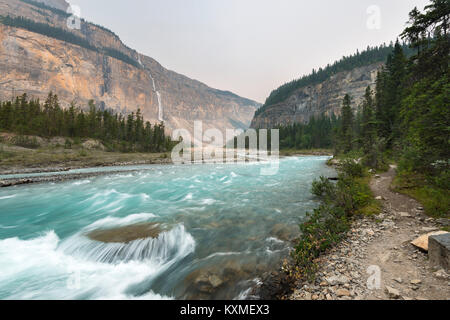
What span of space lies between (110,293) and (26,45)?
300332 millimetres

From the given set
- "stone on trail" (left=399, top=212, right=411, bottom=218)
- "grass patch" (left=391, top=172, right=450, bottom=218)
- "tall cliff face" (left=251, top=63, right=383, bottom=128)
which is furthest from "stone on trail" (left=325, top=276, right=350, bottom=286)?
"tall cliff face" (left=251, top=63, right=383, bottom=128)

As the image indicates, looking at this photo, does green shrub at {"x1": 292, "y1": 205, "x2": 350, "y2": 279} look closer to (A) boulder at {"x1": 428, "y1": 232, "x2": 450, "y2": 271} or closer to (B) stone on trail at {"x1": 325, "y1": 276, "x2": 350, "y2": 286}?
(B) stone on trail at {"x1": 325, "y1": 276, "x2": 350, "y2": 286}

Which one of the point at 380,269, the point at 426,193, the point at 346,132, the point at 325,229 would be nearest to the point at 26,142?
the point at 325,229

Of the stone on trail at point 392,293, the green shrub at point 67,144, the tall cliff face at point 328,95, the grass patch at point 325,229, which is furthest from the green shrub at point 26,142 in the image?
the tall cliff face at point 328,95

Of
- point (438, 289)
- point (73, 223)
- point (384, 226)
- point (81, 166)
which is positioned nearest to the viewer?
point (438, 289)

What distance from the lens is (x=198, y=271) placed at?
5.38 m

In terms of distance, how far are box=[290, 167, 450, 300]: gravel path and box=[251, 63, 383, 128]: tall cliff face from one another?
15174 centimetres

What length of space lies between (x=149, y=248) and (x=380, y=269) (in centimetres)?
699

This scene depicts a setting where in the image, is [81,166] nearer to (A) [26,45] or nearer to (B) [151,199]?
(B) [151,199]

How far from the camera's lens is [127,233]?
7.74m

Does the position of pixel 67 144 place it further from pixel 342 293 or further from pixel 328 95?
pixel 328 95

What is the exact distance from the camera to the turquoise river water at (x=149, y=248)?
A: 4941mm

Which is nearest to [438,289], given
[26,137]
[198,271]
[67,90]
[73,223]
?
[198,271]

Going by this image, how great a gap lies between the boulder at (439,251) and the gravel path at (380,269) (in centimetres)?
18
